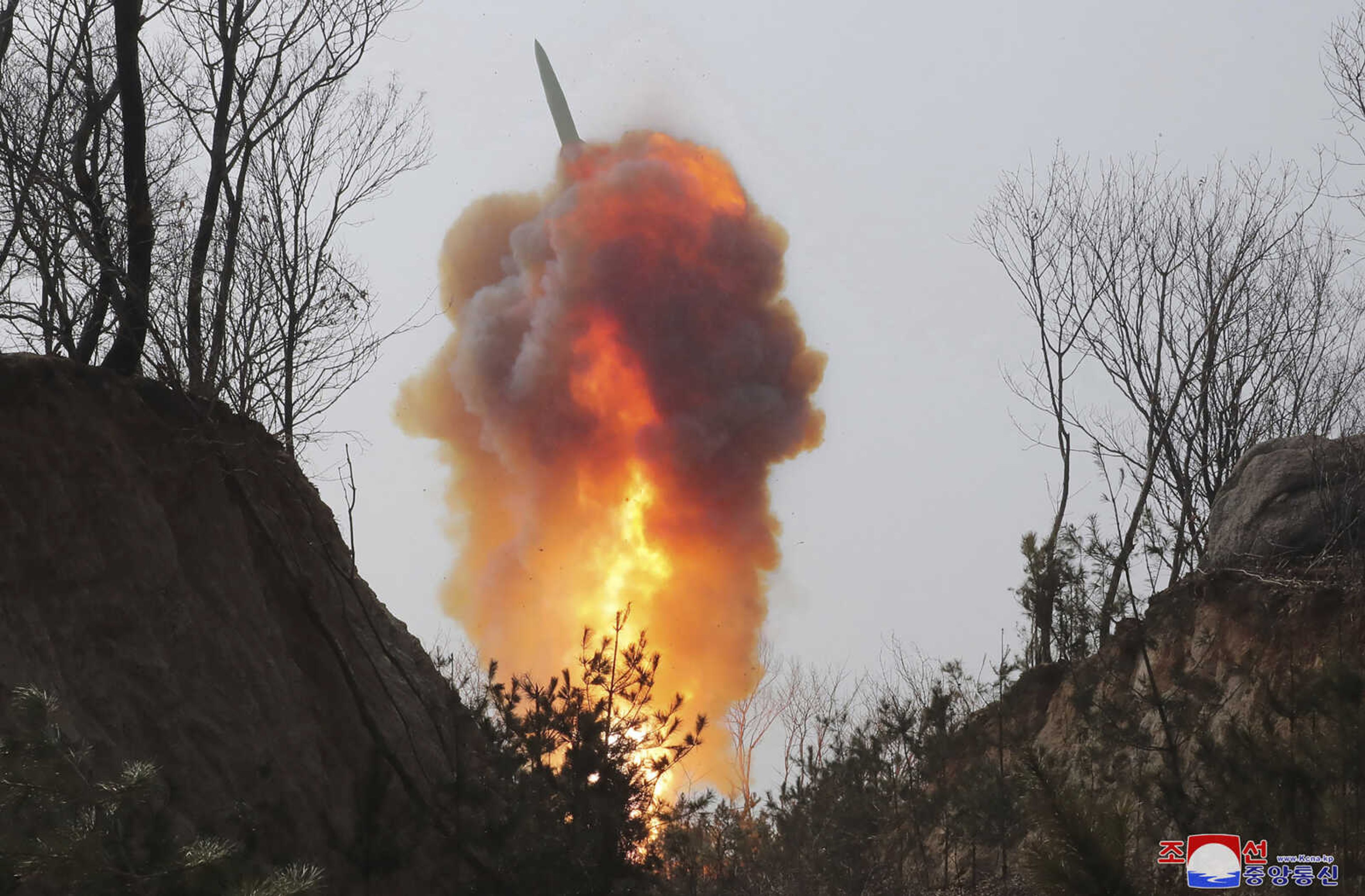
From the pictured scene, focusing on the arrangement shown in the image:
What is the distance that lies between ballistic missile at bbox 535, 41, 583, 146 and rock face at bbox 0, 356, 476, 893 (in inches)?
741

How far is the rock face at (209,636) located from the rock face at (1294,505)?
31.0ft

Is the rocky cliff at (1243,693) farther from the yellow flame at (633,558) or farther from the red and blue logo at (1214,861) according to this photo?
the yellow flame at (633,558)

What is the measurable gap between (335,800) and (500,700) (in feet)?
4.73

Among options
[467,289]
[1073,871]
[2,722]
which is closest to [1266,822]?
[1073,871]

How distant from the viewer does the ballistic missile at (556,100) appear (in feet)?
91.5

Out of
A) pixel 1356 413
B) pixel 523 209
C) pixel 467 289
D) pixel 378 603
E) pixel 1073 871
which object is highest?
pixel 523 209

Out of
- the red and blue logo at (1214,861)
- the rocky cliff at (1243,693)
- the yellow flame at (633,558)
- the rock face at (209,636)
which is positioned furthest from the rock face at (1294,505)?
the yellow flame at (633,558)

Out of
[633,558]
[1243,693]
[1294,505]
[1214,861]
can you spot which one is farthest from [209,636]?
[633,558]

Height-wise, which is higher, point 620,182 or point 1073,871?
point 620,182

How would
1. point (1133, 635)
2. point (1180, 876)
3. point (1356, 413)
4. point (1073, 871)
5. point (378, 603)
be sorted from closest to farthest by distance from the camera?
point (1073, 871), point (1180, 876), point (378, 603), point (1133, 635), point (1356, 413)

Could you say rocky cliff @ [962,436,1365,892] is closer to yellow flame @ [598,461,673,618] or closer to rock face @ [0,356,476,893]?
rock face @ [0,356,476,893]

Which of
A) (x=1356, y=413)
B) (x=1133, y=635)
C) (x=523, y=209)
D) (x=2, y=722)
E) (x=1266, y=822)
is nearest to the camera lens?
(x=2, y=722)

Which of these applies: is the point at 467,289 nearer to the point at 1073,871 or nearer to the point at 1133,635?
the point at 1133,635

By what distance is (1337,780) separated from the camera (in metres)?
6.93
